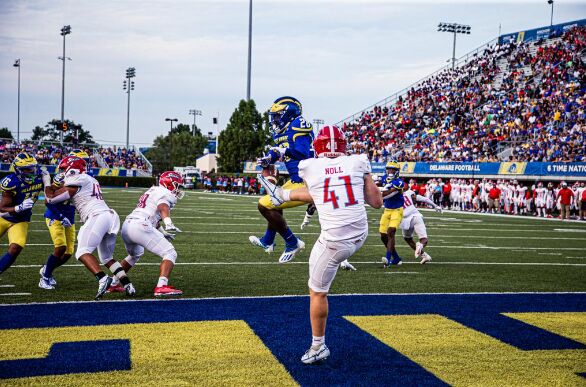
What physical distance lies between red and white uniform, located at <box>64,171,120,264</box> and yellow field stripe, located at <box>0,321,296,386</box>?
5.63 ft

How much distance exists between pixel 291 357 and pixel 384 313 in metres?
2.15

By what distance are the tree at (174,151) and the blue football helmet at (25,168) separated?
271ft

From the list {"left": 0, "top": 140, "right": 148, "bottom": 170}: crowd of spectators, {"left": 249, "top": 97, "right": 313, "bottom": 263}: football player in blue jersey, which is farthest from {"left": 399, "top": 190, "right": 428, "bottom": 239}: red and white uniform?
{"left": 0, "top": 140, "right": 148, "bottom": 170}: crowd of spectators

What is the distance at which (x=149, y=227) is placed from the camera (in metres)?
7.97

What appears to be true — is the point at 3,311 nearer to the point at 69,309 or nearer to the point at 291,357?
the point at 69,309

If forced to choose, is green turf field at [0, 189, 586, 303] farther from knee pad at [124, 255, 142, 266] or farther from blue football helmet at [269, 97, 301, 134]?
blue football helmet at [269, 97, 301, 134]

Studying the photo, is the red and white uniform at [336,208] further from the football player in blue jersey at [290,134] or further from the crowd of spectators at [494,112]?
the crowd of spectators at [494,112]

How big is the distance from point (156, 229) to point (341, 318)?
9.22 ft

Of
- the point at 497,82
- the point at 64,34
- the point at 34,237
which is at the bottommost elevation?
the point at 34,237

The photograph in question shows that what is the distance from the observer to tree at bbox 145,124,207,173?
92.0 metres

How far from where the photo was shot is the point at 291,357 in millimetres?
5477

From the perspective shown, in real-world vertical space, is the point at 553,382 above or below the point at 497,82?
below

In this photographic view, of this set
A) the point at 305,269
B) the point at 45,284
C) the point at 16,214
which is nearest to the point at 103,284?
the point at 45,284

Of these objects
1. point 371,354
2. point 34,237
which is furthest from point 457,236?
point 371,354
